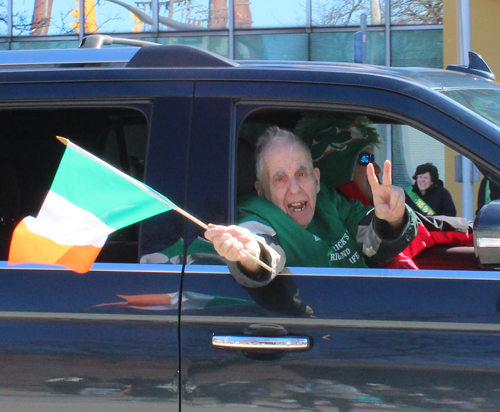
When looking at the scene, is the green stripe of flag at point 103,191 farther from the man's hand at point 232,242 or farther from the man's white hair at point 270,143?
the man's white hair at point 270,143

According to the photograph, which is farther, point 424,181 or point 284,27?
point 284,27

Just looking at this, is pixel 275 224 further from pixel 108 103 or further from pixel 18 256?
pixel 18 256

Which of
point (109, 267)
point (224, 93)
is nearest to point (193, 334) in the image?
point (109, 267)

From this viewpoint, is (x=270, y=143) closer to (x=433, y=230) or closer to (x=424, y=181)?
(x=433, y=230)

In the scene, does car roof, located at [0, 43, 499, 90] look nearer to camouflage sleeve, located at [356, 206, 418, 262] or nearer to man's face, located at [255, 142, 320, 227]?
man's face, located at [255, 142, 320, 227]

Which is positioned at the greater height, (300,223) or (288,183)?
(288,183)

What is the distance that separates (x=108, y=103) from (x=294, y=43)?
8859 millimetres

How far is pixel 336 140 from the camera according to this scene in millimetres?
2658

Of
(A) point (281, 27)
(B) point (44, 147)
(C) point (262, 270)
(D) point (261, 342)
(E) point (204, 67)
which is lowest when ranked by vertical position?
(D) point (261, 342)

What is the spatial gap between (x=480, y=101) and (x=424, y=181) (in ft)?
4.02

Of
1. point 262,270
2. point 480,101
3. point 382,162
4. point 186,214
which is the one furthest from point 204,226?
point 382,162

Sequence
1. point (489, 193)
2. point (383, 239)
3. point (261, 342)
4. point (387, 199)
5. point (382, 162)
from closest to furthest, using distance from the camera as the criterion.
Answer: point (261, 342) → point (387, 199) → point (383, 239) → point (489, 193) → point (382, 162)

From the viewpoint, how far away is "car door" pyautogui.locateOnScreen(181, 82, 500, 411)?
160 cm

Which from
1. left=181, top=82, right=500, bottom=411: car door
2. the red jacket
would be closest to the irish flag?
left=181, top=82, right=500, bottom=411: car door
